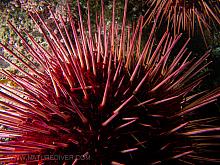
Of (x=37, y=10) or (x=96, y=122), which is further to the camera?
(x=37, y=10)

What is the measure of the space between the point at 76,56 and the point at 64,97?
1.28 ft

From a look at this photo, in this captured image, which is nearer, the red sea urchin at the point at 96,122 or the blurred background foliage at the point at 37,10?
the red sea urchin at the point at 96,122

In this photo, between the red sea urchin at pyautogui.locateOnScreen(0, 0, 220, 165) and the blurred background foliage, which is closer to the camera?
the red sea urchin at pyautogui.locateOnScreen(0, 0, 220, 165)

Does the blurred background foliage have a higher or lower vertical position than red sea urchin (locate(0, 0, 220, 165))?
higher

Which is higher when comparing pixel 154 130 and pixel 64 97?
pixel 64 97

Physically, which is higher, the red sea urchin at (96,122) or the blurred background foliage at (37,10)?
the blurred background foliage at (37,10)

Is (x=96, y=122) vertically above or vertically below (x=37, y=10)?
below

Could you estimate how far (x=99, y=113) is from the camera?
1579 mm

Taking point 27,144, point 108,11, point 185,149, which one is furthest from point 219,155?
point 108,11

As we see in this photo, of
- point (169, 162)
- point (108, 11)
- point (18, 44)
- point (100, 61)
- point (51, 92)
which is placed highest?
point (108, 11)

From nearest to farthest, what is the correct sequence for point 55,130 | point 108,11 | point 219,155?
point 55,130 → point 219,155 → point 108,11

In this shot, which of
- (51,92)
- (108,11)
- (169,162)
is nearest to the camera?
(169,162)

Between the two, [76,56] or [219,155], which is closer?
[76,56]

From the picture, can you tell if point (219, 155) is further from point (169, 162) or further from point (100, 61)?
point (100, 61)
